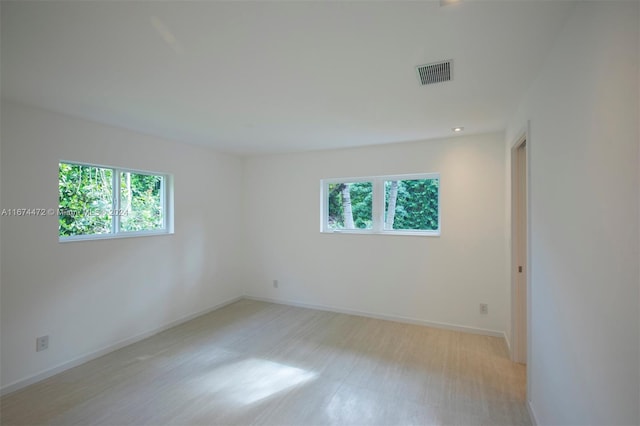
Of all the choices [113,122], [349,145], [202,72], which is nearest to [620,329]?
[202,72]

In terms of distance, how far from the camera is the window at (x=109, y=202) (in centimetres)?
288

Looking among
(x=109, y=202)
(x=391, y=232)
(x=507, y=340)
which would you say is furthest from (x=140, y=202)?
(x=507, y=340)

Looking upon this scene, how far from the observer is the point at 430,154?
3.79 meters

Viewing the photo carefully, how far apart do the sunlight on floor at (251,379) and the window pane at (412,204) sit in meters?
2.29

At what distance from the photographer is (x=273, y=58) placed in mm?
1745

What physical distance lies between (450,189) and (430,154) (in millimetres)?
519

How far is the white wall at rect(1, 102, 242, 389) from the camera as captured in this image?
8.08ft

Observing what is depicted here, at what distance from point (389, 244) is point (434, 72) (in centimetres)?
253

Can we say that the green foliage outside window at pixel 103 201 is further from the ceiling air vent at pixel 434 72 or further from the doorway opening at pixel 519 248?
the doorway opening at pixel 519 248

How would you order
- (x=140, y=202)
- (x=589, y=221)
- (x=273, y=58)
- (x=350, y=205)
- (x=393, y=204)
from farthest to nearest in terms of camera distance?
1. (x=350, y=205)
2. (x=393, y=204)
3. (x=140, y=202)
4. (x=273, y=58)
5. (x=589, y=221)

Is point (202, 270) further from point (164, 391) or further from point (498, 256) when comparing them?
point (498, 256)

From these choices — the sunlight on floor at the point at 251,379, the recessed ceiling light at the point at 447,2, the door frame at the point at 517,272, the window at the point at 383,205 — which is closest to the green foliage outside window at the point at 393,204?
the window at the point at 383,205

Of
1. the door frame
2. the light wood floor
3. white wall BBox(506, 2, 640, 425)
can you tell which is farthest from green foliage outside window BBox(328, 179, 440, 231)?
white wall BBox(506, 2, 640, 425)

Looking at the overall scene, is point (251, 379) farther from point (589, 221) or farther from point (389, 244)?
point (589, 221)
